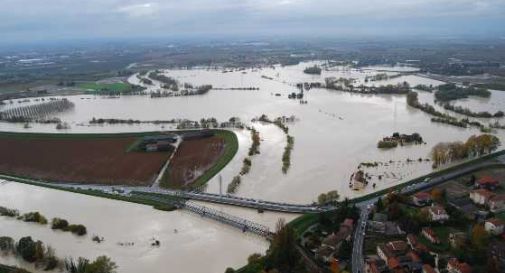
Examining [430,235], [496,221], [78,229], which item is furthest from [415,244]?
[78,229]

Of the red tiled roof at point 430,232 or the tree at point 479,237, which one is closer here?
the tree at point 479,237

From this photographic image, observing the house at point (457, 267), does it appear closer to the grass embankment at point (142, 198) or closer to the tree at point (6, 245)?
the grass embankment at point (142, 198)

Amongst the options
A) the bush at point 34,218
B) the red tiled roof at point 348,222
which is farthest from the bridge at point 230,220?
the bush at point 34,218

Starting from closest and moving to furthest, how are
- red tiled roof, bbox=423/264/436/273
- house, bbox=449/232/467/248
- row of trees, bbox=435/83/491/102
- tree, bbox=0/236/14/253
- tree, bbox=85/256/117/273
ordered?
red tiled roof, bbox=423/264/436/273 → tree, bbox=85/256/117/273 → house, bbox=449/232/467/248 → tree, bbox=0/236/14/253 → row of trees, bbox=435/83/491/102

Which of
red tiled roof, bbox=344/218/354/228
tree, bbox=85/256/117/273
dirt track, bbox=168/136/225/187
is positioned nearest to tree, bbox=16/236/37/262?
tree, bbox=85/256/117/273

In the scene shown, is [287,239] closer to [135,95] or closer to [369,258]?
[369,258]

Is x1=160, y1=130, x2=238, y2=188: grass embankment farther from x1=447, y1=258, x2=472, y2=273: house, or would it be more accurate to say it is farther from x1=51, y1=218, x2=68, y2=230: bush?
x1=447, y1=258, x2=472, y2=273: house
